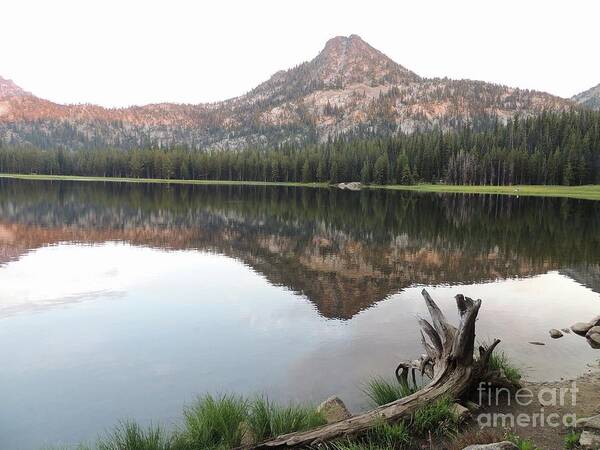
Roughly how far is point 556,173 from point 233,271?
5764 inches

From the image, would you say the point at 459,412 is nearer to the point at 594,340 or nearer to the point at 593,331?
the point at 594,340

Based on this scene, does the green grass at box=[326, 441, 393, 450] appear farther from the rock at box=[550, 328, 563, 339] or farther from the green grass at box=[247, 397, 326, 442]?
the rock at box=[550, 328, 563, 339]

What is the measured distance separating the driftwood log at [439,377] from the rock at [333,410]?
1123 millimetres

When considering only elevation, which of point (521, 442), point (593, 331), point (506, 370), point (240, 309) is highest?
point (521, 442)

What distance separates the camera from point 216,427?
369 inches

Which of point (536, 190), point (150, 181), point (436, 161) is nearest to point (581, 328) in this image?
point (536, 190)

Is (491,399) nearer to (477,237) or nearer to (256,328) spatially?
(256,328)

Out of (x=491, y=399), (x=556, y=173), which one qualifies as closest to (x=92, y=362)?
(x=491, y=399)

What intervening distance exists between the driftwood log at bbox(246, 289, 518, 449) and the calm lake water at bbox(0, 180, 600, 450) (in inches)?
84.8

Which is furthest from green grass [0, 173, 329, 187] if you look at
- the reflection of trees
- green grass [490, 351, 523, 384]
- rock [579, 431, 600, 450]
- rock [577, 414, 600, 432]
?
rock [579, 431, 600, 450]

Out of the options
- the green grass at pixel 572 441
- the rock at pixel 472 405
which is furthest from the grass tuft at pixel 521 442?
the rock at pixel 472 405

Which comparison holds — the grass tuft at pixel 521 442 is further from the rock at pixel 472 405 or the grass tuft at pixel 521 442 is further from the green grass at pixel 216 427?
the green grass at pixel 216 427

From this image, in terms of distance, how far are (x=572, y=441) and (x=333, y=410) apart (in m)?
4.96

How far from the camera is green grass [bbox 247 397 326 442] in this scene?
372 inches
